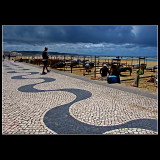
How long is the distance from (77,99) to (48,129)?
210cm

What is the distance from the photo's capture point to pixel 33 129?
2.82 metres

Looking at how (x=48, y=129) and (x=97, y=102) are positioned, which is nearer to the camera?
(x=48, y=129)

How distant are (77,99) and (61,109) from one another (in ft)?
3.32

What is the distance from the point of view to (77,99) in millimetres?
4816

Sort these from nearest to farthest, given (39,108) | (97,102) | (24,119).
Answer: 1. (24,119)
2. (39,108)
3. (97,102)

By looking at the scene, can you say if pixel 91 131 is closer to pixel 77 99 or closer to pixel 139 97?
pixel 77 99

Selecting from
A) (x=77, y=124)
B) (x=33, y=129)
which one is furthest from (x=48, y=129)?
(x=77, y=124)
